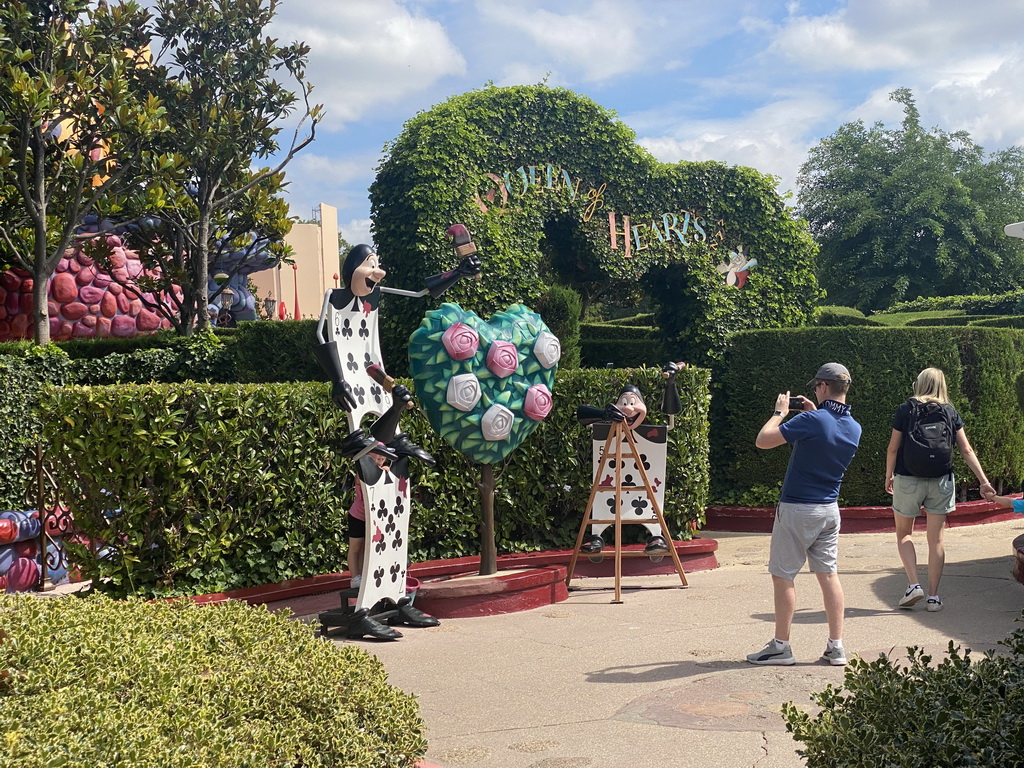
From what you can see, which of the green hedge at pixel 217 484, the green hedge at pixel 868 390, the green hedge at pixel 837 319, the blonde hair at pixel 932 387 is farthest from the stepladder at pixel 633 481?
the green hedge at pixel 837 319

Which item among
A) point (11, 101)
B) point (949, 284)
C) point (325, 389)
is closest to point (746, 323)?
point (325, 389)

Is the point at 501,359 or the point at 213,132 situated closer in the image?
the point at 501,359

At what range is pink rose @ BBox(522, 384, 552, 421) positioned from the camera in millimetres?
8242

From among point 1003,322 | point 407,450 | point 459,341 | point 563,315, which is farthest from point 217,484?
point 1003,322

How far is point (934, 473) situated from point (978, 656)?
195 cm

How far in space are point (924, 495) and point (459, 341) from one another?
12.4ft

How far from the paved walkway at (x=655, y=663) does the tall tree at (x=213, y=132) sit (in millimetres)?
12190

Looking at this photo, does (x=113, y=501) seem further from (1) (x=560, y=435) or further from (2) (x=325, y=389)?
(1) (x=560, y=435)

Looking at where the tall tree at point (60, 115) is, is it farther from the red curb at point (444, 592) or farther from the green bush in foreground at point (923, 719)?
the green bush in foreground at point (923, 719)

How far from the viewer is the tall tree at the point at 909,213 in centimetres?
3928

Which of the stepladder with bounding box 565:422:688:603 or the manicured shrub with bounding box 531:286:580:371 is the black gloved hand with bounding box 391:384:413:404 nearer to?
the stepladder with bounding box 565:422:688:603

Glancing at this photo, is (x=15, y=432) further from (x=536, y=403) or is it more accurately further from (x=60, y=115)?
(x=60, y=115)

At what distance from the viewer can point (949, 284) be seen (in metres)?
39.8

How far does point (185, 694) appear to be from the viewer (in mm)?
3332
